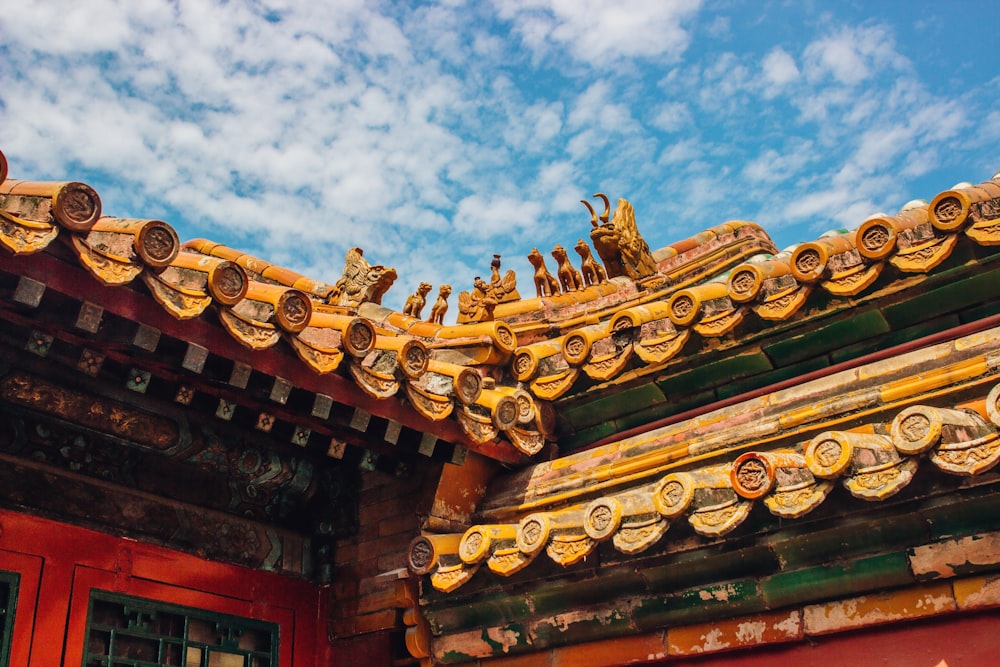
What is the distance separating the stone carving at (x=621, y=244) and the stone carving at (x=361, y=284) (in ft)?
7.61

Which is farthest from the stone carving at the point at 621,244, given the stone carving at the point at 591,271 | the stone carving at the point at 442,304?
the stone carving at the point at 442,304

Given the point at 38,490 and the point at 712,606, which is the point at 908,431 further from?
the point at 38,490

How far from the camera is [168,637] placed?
20.9 feet

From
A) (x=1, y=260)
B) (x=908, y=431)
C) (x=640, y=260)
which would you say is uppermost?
(x=640, y=260)

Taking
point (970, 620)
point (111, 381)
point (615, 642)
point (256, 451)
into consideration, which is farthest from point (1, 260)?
point (970, 620)

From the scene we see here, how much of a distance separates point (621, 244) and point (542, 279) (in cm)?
150

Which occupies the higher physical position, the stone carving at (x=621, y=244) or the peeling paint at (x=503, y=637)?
the stone carving at (x=621, y=244)

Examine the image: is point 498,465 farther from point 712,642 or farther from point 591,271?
point 591,271

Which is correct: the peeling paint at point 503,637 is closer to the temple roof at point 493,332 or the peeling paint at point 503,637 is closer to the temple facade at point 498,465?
the temple facade at point 498,465

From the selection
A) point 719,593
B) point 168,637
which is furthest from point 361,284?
point 719,593

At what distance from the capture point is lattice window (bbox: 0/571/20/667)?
549 cm

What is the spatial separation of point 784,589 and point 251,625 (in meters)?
3.79

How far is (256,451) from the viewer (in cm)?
686

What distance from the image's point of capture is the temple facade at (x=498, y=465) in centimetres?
495
